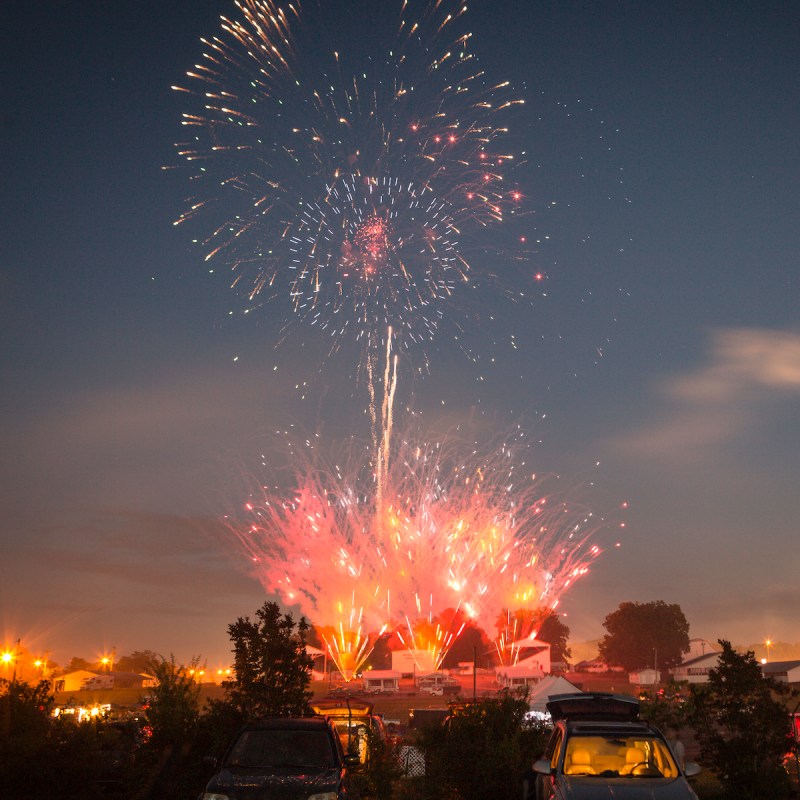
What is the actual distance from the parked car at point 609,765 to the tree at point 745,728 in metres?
3.80

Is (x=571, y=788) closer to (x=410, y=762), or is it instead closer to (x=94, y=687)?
(x=410, y=762)

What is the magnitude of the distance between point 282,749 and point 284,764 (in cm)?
41

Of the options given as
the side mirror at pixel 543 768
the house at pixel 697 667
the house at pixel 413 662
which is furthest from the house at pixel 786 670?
the side mirror at pixel 543 768

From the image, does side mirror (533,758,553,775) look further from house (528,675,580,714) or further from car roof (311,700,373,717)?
house (528,675,580,714)

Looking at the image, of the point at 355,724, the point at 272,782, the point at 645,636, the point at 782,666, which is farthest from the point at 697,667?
the point at 272,782

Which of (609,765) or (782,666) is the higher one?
(782,666)

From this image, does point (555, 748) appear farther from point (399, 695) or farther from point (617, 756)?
point (399, 695)

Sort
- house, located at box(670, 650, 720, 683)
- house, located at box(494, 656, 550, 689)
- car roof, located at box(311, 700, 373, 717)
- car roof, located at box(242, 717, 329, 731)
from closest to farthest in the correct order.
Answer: car roof, located at box(242, 717, 329, 731) < car roof, located at box(311, 700, 373, 717) < house, located at box(494, 656, 550, 689) < house, located at box(670, 650, 720, 683)

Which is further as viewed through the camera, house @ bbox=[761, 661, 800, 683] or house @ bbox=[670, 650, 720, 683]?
house @ bbox=[670, 650, 720, 683]

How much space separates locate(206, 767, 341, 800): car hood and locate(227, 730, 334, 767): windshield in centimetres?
29

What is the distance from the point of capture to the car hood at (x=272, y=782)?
1005cm

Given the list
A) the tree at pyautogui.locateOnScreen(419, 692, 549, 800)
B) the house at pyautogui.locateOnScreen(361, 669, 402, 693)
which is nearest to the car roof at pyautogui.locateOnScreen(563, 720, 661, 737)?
the tree at pyautogui.locateOnScreen(419, 692, 549, 800)

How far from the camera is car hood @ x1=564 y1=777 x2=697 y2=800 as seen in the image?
924 centimetres

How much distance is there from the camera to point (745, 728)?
13.9 m
